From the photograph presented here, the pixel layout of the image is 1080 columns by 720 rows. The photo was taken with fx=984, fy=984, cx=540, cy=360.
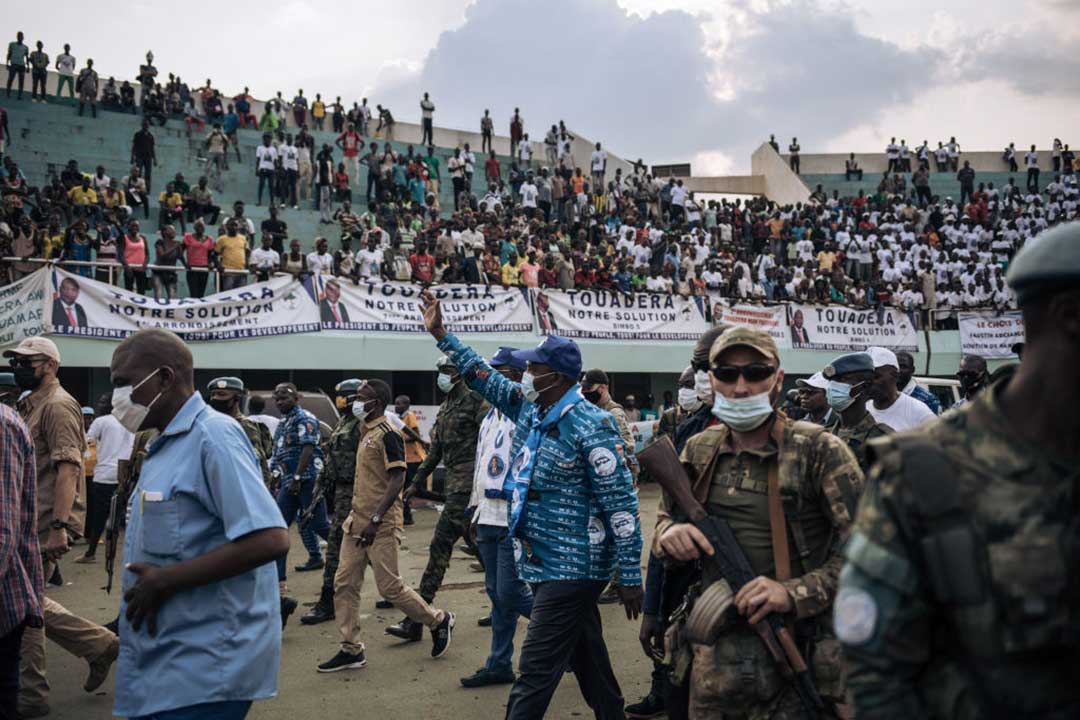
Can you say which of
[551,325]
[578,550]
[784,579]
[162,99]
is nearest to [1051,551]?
[784,579]

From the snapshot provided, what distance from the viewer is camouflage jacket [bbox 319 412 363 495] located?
26.1 ft

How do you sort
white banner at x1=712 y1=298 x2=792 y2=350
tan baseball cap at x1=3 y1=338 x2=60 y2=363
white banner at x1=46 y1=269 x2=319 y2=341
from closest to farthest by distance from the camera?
1. tan baseball cap at x1=3 y1=338 x2=60 y2=363
2. white banner at x1=46 y1=269 x2=319 y2=341
3. white banner at x1=712 y1=298 x2=792 y2=350

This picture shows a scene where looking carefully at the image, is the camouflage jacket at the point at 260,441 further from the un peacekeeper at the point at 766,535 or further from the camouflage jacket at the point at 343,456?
the un peacekeeper at the point at 766,535

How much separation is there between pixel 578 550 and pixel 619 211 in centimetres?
2227

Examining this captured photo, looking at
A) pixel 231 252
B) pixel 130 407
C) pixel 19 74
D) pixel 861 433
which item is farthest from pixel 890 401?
pixel 19 74

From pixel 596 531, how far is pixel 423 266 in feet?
44.3

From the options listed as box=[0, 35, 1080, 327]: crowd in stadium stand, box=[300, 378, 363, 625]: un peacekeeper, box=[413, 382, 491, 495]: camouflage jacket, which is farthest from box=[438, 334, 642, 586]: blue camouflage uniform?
box=[0, 35, 1080, 327]: crowd in stadium stand

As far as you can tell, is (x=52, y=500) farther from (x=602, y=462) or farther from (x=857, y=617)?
(x=857, y=617)

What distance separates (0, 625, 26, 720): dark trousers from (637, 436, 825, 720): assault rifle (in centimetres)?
266

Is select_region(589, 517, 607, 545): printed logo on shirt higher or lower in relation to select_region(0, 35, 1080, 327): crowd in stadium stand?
lower

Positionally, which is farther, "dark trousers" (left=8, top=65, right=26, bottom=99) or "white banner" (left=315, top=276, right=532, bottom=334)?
"dark trousers" (left=8, top=65, right=26, bottom=99)

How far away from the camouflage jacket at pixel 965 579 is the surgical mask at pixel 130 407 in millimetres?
2206

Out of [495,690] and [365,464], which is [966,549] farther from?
[365,464]

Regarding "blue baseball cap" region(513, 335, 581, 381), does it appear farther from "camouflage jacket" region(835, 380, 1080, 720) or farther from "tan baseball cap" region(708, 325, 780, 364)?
"camouflage jacket" region(835, 380, 1080, 720)
